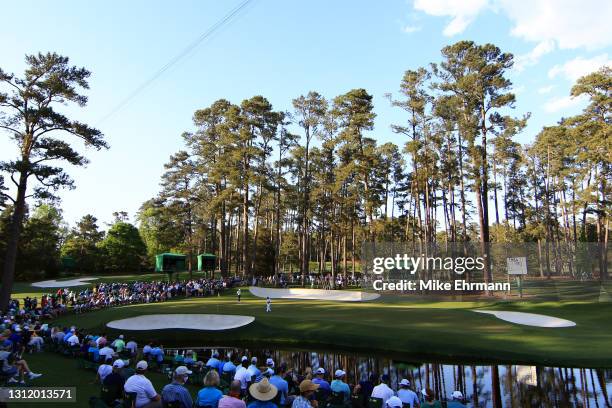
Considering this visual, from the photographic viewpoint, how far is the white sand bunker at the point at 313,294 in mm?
36250

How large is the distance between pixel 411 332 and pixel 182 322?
498 inches

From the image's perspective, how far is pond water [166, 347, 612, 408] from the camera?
42.0ft

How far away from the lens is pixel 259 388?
19.1ft

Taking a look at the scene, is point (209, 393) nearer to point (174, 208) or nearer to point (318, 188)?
point (318, 188)

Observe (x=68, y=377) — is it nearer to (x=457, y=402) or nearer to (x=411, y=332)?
(x=457, y=402)

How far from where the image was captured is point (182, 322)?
24172 millimetres

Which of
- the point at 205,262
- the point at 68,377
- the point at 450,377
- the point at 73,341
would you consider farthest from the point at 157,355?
the point at 205,262

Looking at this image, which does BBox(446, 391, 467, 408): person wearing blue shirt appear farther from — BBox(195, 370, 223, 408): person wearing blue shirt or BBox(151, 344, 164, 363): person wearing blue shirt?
BBox(151, 344, 164, 363): person wearing blue shirt

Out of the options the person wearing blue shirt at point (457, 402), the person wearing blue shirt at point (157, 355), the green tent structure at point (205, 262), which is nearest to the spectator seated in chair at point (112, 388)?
the person wearing blue shirt at point (157, 355)

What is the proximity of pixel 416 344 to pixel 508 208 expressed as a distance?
50.4 m

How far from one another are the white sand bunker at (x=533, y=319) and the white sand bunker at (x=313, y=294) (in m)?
12.1

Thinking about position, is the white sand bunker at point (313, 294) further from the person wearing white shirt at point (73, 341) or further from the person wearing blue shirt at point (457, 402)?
the person wearing blue shirt at point (457, 402)

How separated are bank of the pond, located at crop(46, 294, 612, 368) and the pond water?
3.51 feet

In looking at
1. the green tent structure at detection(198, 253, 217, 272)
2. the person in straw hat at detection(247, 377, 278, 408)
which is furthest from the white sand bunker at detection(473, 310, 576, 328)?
the green tent structure at detection(198, 253, 217, 272)
